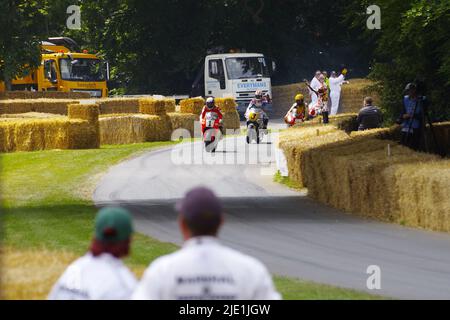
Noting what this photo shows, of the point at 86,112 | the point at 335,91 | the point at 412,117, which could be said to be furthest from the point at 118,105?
the point at 412,117

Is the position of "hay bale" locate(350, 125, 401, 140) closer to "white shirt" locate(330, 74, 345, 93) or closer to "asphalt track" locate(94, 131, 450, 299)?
"asphalt track" locate(94, 131, 450, 299)

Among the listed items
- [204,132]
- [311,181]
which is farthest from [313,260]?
[204,132]

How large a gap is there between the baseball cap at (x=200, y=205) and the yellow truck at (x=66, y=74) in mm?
48110

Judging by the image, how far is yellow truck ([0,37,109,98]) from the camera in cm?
5469

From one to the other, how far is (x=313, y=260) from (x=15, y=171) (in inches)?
590

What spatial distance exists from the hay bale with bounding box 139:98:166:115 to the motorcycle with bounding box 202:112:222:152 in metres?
8.50

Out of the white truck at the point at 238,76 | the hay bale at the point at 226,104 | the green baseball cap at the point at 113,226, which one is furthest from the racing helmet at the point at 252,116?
the green baseball cap at the point at 113,226

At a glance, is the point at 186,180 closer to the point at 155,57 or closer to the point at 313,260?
the point at 313,260

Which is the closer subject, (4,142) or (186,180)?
(186,180)

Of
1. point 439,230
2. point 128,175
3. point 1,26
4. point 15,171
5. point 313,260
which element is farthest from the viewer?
point 15,171

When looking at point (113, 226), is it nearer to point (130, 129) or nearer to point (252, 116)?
point (252, 116)

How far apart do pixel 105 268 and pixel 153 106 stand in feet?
117

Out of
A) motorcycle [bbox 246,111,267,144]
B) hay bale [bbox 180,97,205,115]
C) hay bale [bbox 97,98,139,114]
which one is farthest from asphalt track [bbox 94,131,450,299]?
hay bale [bbox 97,98,139,114]
